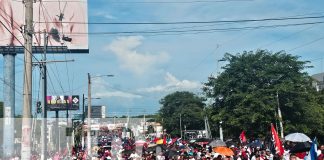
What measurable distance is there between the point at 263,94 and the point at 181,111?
5368 centimetres

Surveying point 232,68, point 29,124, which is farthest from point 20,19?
point 29,124

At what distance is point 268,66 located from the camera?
3659 centimetres

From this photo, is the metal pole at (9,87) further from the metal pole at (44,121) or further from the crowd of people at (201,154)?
the metal pole at (44,121)

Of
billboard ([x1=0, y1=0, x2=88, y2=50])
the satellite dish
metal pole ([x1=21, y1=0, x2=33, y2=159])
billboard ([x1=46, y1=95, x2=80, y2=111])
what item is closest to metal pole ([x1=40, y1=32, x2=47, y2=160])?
metal pole ([x1=21, y1=0, x2=33, y2=159])

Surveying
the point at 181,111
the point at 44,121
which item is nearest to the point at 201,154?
the point at 44,121

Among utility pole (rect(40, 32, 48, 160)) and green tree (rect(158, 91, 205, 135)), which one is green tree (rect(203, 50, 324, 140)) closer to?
utility pole (rect(40, 32, 48, 160))

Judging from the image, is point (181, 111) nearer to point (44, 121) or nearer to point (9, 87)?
point (9, 87)

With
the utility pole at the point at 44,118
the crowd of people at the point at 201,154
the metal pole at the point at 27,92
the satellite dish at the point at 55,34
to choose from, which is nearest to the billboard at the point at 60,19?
the satellite dish at the point at 55,34

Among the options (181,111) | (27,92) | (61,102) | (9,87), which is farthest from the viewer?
(181,111)

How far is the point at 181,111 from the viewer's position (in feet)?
292

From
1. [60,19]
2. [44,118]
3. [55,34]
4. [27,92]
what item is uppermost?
[60,19]

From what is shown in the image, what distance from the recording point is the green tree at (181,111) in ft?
283

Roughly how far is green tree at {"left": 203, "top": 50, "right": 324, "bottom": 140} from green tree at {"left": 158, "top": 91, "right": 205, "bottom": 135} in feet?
149

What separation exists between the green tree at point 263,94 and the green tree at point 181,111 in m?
45.4
